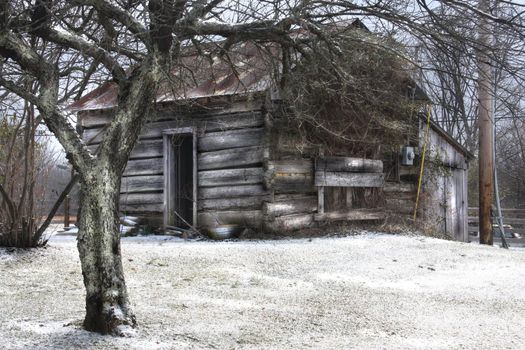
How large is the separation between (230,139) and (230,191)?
1.07 meters

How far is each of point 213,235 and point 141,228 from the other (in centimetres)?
193

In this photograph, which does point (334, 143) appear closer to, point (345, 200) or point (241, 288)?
point (345, 200)

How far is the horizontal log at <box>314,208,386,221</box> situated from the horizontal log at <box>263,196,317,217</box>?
28cm

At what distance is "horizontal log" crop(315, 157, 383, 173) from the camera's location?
11.9 metres

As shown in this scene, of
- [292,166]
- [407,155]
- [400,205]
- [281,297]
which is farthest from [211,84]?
[281,297]

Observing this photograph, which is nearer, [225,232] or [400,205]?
[225,232]

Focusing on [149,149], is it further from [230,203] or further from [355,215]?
[355,215]

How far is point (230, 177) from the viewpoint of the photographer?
37.4ft

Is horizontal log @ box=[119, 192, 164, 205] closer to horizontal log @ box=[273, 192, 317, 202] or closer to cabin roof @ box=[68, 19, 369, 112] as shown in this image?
cabin roof @ box=[68, 19, 369, 112]

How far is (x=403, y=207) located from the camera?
13.8 metres

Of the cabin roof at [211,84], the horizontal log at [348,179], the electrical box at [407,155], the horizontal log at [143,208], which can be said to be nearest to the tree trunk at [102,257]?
the cabin roof at [211,84]

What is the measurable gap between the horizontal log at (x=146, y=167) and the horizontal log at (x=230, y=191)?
1.19m

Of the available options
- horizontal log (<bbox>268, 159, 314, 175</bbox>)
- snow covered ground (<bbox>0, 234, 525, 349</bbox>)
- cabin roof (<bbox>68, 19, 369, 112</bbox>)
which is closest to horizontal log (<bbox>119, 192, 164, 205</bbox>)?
cabin roof (<bbox>68, 19, 369, 112</bbox>)

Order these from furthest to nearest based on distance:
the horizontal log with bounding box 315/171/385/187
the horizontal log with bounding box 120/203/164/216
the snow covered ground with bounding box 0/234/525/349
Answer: the horizontal log with bounding box 120/203/164/216
the horizontal log with bounding box 315/171/385/187
the snow covered ground with bounding box 0/234/525/349
